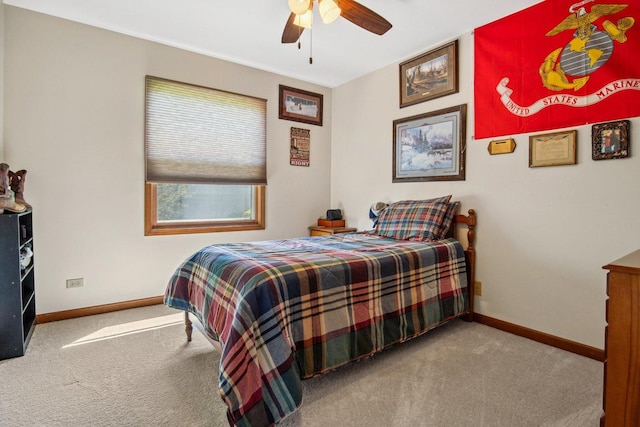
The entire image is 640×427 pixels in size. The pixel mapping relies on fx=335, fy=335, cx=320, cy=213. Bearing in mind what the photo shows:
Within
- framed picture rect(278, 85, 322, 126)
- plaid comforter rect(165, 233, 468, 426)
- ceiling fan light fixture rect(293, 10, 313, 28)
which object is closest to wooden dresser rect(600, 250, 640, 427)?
plaid comforter rect(165, 233, 468, 426)

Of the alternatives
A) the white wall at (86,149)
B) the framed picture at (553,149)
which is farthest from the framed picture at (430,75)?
the white wall at (86,149)

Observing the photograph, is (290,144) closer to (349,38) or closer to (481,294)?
(349,38)

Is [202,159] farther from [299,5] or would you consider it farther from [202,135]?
[299,5]

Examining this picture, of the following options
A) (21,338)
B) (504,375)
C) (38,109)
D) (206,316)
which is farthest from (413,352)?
(38,109)

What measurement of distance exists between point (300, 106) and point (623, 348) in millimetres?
3687

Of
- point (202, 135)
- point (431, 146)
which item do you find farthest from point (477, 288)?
point (202, 135)

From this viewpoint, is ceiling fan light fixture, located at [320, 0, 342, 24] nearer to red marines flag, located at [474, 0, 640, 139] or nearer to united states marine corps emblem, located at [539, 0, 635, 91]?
red marines flag, located at [474, 0, 640, 139]

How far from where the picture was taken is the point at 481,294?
9.45 feet

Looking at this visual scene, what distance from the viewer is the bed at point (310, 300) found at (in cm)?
151

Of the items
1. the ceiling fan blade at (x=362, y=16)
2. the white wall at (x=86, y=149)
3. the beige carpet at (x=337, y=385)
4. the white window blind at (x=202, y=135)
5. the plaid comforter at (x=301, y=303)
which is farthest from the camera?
the white window blind at (x=202, y=135)

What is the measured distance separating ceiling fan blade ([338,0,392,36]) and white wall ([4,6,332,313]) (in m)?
1.85

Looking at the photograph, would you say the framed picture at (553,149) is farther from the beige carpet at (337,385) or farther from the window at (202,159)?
the window at (202,159)

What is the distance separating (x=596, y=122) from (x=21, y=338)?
13.3ft

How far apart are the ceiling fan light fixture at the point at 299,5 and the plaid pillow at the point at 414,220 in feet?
5.98
